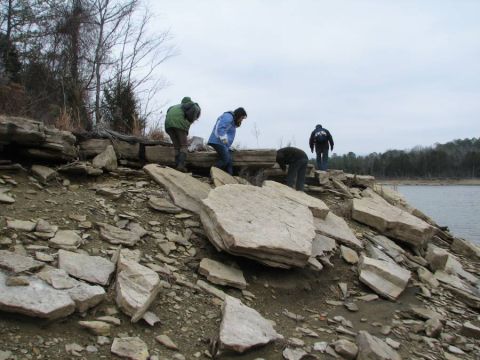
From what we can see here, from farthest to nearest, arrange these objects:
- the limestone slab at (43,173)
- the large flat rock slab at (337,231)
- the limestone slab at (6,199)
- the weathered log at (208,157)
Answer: the weathered log at (208,157) → the large flat rock slab at (337,231) → the limestone slab at (43,173) → the limestone slab at (6,199)

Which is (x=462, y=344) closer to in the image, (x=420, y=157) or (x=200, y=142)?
(x=200, y=142)

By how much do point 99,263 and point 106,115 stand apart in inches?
368

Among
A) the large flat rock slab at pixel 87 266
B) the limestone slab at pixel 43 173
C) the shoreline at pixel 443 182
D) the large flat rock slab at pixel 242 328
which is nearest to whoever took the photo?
the large flat rock slab at pixel 242 328

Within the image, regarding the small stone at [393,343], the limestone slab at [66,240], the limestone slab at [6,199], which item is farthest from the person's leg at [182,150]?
the small stone at [393,343]

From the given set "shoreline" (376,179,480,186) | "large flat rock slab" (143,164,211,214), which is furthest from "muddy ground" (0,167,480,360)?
"shoreline" (376,179,480,186)

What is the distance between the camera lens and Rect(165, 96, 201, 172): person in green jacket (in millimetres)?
7109

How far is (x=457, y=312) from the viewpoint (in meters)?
4.80

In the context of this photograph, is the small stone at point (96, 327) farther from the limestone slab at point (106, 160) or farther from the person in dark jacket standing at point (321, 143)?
the person in dark jacket standing at point (321, 143)

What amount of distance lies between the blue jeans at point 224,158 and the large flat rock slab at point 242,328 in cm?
384

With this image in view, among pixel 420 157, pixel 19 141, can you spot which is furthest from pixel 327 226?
pixel 420 157

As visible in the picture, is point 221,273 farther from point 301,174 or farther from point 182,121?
point 301,174

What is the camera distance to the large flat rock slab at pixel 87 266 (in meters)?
3.54

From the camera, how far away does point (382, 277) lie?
16.3ft

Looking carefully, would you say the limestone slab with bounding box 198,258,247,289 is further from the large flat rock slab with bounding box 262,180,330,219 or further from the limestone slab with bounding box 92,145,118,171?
the limestone slab with bounding box 92,145,118,171
